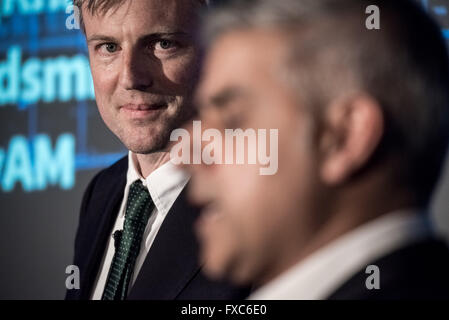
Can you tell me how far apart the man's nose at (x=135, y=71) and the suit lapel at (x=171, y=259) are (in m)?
0.31

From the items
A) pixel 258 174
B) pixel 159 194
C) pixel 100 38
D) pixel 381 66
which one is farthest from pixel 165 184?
pixel 381 66

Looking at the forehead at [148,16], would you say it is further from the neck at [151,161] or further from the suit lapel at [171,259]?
the suit lapel at [171,259]

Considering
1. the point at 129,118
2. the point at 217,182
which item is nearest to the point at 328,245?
the point at 217,182

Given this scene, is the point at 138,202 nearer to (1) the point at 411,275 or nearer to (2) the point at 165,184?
(2) the point at 165,184

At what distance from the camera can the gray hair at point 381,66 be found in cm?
67

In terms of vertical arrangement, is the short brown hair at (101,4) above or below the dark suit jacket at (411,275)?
above

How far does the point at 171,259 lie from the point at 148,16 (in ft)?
2.01

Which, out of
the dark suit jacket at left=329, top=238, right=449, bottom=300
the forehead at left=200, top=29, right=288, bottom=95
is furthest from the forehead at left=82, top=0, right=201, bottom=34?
the dark suit jacket at left=329, top=238, right=449, bottom=300

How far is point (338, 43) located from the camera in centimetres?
67

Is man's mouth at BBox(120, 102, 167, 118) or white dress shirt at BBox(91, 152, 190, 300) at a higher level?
man's mouth at BBox(120, 102, 167, 118)

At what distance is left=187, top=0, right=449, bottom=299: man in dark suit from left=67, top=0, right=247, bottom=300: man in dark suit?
2.00ft

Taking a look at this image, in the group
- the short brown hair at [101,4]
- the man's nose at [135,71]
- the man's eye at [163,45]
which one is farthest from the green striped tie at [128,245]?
the short brown hair at [101,4]

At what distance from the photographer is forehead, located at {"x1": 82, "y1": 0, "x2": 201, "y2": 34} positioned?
1.37 m

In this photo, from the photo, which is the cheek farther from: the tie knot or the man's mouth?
the tie knot
